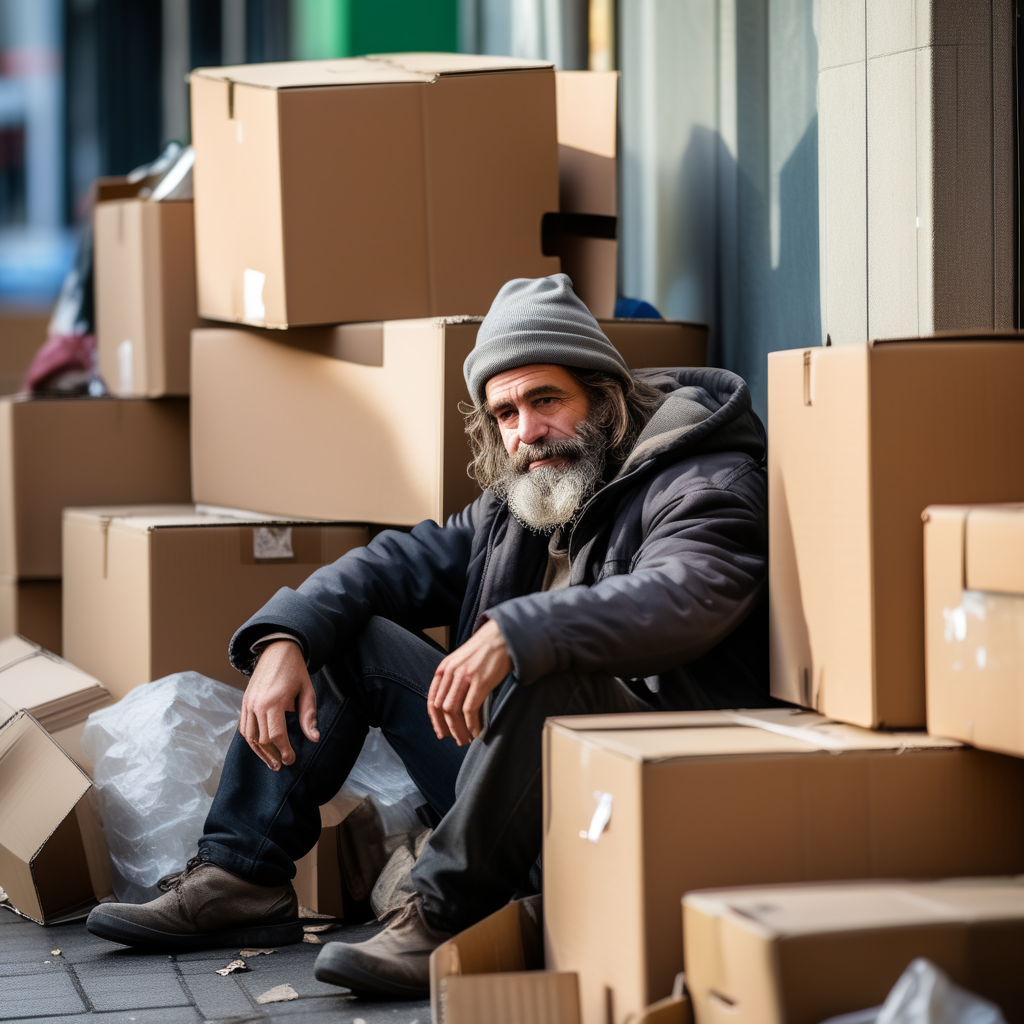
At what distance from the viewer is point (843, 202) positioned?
2254 mm

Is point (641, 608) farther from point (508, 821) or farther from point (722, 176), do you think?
point (722, 176)

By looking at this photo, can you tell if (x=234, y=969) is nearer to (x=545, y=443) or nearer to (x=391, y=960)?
→ (x=391, y=960)

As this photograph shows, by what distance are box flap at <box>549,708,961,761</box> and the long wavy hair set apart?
59 centimetres

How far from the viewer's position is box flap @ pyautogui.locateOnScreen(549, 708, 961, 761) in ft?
4.98

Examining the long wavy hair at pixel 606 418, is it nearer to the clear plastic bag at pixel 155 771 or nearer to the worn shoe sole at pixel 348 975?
the clear plastic bag at pixel 155 771

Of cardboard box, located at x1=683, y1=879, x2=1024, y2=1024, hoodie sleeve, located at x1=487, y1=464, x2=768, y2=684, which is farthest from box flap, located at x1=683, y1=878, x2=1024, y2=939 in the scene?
hoodie sleeve, located at x1=487, y1=464, x2=768, y2=684

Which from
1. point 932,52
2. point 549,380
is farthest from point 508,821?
point 932,52

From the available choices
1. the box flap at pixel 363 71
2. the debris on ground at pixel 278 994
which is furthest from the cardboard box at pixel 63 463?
the debris on ground at pixel 278 994

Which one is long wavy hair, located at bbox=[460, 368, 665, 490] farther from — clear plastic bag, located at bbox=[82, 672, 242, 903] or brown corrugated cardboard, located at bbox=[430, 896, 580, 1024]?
brown corrugated cardboard, located at bbox=[430, 896, 580, 1024]

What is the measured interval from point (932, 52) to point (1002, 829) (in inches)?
43.7

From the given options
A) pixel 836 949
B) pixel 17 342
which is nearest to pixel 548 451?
pixel 836 949

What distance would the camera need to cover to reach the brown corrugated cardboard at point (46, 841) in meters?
2.29

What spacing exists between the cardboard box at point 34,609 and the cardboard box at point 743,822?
7.30ft

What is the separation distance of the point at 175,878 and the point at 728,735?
103 cm
